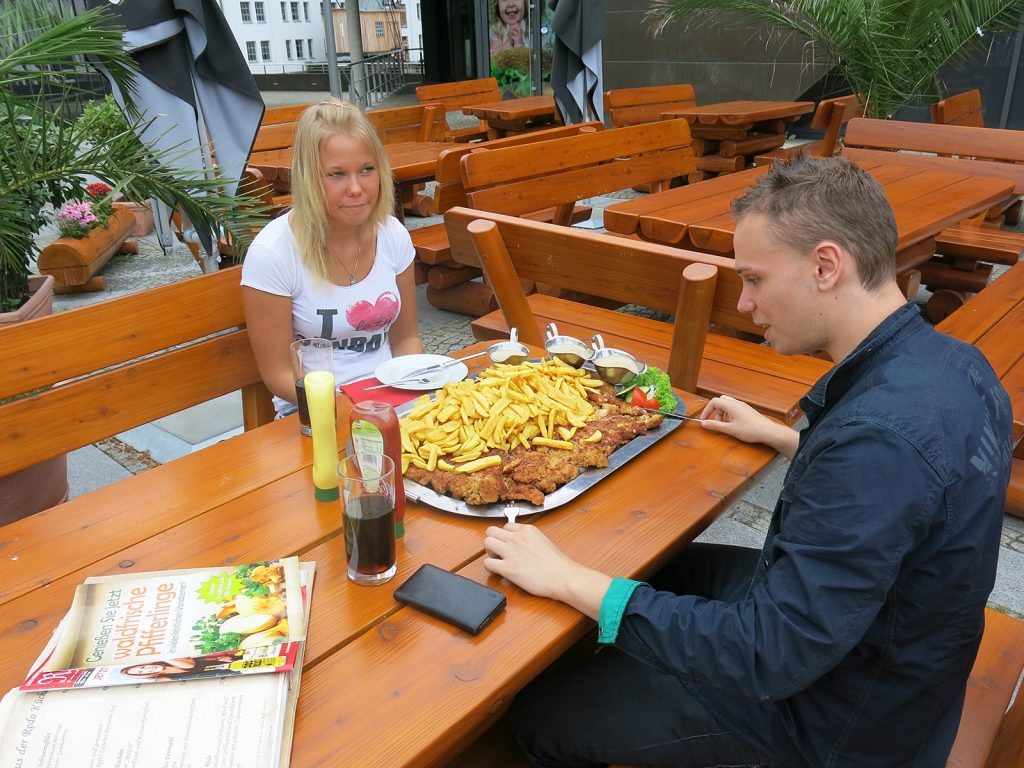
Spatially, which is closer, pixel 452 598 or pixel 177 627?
pixel 177 627

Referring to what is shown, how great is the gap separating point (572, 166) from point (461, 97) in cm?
462

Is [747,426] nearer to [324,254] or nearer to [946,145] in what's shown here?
[324,254]

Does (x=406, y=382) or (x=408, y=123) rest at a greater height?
(x=408, y=123)

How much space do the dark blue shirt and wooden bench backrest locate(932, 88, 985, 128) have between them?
730 centimetres

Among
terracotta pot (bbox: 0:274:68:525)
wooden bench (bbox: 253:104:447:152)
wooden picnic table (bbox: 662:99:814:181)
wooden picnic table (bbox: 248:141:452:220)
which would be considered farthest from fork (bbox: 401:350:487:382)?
wooden picnic table (bbox: 662:99:814:181)

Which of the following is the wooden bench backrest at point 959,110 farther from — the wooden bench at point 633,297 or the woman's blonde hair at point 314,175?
the woman's blonde hair at point 314,175

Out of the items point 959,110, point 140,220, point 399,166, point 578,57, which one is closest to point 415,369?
point 399,166

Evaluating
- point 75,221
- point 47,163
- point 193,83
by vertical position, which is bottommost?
point 75,221

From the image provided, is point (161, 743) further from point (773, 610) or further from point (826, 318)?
point (826, 318)

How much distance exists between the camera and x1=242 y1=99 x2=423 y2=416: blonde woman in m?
2.59

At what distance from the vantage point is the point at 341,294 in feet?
8.98

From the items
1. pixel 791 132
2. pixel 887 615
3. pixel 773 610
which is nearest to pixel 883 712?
pixel 887 615

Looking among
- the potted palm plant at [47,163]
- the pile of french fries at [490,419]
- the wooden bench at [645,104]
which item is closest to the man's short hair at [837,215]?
the pile of french fries at [490,419]

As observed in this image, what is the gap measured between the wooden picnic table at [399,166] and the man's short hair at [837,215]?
14.4 feet
